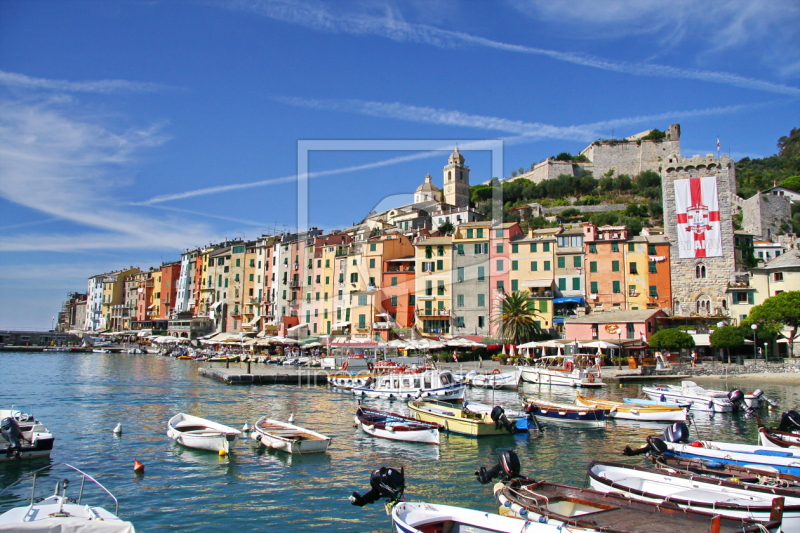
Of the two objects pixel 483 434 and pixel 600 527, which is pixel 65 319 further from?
pixel 600 527

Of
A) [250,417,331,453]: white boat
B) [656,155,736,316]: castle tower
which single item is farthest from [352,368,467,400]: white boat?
[656,155,736,316]: castle tower

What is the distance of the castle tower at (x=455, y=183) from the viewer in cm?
11312

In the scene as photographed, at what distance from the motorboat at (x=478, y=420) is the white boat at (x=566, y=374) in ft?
50.6

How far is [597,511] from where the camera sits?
1005 cm

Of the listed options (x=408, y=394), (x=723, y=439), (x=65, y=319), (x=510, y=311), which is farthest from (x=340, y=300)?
(x=65, y=319)

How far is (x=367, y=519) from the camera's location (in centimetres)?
1202

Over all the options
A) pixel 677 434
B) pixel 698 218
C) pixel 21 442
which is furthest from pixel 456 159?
pixel 21 442

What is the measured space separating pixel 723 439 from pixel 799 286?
31.3 m

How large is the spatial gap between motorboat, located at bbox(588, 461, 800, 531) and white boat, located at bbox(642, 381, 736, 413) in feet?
54.0

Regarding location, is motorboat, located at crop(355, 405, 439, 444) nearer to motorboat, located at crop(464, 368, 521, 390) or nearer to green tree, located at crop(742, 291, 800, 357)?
motorboat, located at crop(464, 368, 521, 390)

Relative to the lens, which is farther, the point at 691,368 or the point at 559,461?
the point at 691,368

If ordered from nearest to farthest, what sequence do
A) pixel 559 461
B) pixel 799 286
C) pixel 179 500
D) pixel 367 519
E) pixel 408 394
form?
pixel 367 519, pixel 179 500, pixel 559 461, pixel 408 394, pixel 799 286

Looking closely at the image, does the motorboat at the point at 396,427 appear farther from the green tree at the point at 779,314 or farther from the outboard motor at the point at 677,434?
the green tree at the point at 779,314

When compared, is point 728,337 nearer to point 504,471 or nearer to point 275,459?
point 275,459
